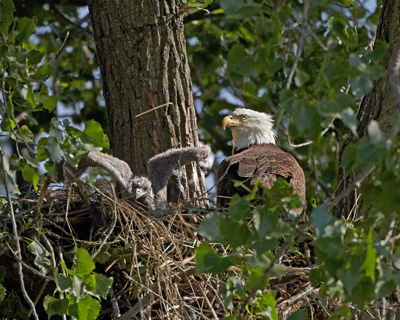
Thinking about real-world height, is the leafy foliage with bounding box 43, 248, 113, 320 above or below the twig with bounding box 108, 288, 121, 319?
above

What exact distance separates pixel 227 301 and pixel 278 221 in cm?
54

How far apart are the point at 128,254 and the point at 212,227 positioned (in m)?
1.48

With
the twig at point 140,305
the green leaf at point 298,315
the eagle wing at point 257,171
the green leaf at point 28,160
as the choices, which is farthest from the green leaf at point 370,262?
the eagle wing at point 257,171

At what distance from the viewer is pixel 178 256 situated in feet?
12.8

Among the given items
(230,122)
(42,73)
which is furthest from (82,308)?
(230,122)

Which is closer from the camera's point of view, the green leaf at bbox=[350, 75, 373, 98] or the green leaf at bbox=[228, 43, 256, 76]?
the green leaf at bbox=[350, 75, 373, 98]

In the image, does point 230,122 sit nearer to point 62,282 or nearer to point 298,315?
point 62,282

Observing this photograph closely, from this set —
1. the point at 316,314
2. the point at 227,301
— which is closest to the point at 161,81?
the point at 316,314

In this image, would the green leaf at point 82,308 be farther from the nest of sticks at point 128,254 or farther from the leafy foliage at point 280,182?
the nest of sticks at point 128,254

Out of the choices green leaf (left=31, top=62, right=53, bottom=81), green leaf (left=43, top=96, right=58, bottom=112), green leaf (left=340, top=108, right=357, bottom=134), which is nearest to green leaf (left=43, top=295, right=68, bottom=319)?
green leaf (left=43, top=96, right=58, bottom=112)

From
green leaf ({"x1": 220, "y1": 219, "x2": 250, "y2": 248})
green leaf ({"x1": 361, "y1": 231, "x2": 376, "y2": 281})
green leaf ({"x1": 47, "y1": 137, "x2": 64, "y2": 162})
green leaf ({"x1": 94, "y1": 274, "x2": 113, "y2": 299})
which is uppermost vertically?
green leaf ({"x1": 47, "y1": 137, "x2": 64, "y2": 162})

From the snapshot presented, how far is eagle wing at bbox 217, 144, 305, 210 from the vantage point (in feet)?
15.9

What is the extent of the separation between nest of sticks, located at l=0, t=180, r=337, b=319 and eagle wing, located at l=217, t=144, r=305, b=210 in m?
0.75

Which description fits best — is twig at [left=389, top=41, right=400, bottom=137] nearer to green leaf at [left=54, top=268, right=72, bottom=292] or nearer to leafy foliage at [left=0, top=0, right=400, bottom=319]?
leafy foliage at [left=0, top=0, right=400, bottom=319]
